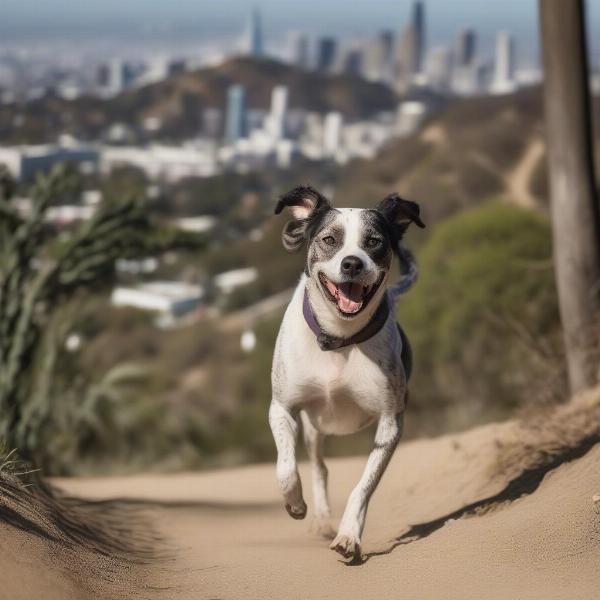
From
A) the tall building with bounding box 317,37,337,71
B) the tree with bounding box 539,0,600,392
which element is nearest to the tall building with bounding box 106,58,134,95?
the tall building with bounding box 317,37,337,71

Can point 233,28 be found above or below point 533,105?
above

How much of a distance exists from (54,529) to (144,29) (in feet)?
500

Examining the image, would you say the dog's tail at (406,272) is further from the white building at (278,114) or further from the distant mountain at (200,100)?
the white building at (278,114)

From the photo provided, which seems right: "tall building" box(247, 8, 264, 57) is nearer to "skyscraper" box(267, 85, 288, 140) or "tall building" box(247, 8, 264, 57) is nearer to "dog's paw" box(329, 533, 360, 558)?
"skyscraper" box(267, 85, 288, 140)

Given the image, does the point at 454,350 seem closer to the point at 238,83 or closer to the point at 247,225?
the point at 247,225

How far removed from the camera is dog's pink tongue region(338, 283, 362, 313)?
5016mm

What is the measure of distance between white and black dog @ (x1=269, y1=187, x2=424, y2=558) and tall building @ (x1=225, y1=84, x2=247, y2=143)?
11776 cm

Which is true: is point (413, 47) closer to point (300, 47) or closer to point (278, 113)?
point (300, 47)

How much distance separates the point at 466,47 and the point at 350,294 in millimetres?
165494

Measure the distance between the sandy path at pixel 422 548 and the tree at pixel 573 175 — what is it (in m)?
1.65

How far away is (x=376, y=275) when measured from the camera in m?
4.95

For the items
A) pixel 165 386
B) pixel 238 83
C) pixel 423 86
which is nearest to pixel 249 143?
pixel 238 83

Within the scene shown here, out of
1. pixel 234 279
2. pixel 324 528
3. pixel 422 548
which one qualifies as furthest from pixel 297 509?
pixel 234 279

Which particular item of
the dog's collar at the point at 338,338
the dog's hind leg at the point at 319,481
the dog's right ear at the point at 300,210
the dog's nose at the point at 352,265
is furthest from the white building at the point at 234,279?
the dog's nose at the point at 352,265
